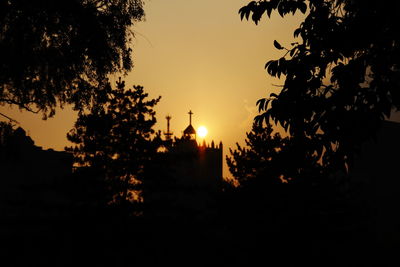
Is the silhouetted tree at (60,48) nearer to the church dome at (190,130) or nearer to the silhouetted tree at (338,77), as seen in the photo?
the silhouetted tree at (338,77)

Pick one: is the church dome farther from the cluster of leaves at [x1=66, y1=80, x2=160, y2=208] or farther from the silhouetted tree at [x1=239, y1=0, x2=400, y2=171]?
the silhouetted tree at [x1=239, y1=0, x2=400, y2=171]

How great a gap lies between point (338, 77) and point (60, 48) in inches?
420

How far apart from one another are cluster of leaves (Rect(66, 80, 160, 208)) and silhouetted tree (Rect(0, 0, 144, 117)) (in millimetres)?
8108

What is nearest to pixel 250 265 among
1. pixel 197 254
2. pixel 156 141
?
pixel 197 254

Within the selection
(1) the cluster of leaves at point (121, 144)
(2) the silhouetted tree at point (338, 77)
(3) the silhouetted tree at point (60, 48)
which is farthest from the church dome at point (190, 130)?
(2) the silhouetted tree at point (338, 77)

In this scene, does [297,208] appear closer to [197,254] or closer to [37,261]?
[197,254]

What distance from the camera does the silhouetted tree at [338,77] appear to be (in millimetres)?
6234

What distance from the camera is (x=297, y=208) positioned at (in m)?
24.6

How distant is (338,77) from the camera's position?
6.40 meters

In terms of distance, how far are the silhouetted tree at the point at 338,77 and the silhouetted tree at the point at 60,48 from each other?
8447 mm

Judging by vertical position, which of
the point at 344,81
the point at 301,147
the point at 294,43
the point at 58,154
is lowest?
the point at 301,147

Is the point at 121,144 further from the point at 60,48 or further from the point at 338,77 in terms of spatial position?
the point at 338,77

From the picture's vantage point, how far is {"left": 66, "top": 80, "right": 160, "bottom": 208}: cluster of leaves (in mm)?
24500

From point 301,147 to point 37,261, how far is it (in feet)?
60.5
